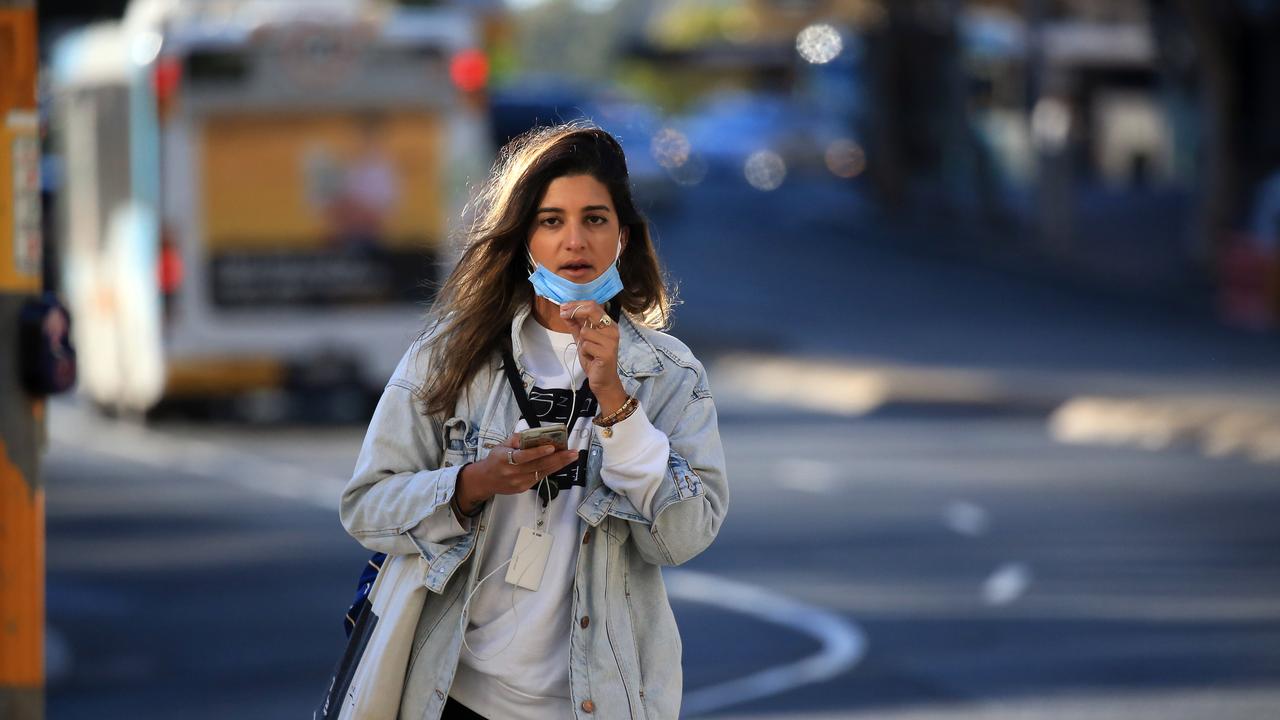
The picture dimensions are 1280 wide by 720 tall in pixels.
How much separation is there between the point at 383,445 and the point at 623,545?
0.46 metres

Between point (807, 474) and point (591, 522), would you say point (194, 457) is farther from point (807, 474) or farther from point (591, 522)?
point (591, 522)

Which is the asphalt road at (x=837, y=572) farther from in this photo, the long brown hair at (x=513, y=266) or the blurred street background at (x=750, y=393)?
the long brown hair at (x=513, y=266)

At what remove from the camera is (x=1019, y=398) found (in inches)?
795

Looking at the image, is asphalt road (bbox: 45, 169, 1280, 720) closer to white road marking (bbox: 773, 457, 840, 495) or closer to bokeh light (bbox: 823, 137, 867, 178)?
white road marking (bbox: 773, 457, 840, 495)

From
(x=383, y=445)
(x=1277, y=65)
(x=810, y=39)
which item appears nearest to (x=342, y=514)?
(x=383, y=445)

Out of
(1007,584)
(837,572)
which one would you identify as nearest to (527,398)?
(1007,584)

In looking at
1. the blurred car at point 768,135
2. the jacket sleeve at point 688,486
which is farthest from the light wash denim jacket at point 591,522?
the blurred car at point 768,135

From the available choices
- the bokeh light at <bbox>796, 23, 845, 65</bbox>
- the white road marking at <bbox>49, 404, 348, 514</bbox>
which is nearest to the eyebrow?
the white road marking at <bbox>49, 404, 348, 514</bbox>

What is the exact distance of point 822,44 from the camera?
48.5m

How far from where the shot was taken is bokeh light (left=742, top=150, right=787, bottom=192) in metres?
44.7

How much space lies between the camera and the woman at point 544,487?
390 centimetres

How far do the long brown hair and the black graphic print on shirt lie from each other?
0.13 m

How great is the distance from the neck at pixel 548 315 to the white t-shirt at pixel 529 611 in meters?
0.09

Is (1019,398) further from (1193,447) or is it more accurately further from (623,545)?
(623,545)
